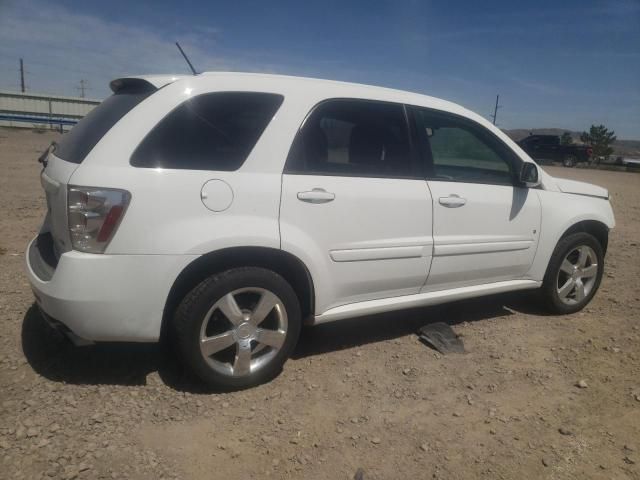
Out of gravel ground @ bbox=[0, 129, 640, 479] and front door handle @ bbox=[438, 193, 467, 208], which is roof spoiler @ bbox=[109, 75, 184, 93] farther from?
front door handle @ bbox=[438, 193, 467, 208]

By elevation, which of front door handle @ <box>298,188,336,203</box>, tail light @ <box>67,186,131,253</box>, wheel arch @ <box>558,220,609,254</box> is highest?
front door handle @ <box>298,188,336,203</box>

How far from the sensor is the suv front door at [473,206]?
336 cm

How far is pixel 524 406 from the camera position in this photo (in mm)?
2863

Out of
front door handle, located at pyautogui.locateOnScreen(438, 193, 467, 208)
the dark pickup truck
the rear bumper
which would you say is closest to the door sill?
front door handle, located at pyautogui.locateOnScreen(438, 193, 467, 208)

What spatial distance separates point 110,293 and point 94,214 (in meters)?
0.40

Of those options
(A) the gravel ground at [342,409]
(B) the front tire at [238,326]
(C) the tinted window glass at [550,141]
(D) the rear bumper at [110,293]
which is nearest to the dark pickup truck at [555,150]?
(C) the tinted window glass at [550,141]

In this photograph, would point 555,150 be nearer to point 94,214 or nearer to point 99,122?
point 99,122

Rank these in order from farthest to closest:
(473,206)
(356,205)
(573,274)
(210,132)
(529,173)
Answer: (573,274)
(529,173)
(473,206)
(356,205)
(210,132)

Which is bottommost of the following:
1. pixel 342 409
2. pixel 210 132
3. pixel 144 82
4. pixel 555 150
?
pixel 342 409

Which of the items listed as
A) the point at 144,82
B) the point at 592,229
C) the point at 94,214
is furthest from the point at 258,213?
the point at 592,229

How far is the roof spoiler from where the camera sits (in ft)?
8.61

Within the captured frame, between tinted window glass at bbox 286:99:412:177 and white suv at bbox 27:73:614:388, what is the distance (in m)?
0.01

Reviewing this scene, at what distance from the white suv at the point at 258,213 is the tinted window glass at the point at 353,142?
0.01 metres

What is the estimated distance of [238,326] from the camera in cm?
272
